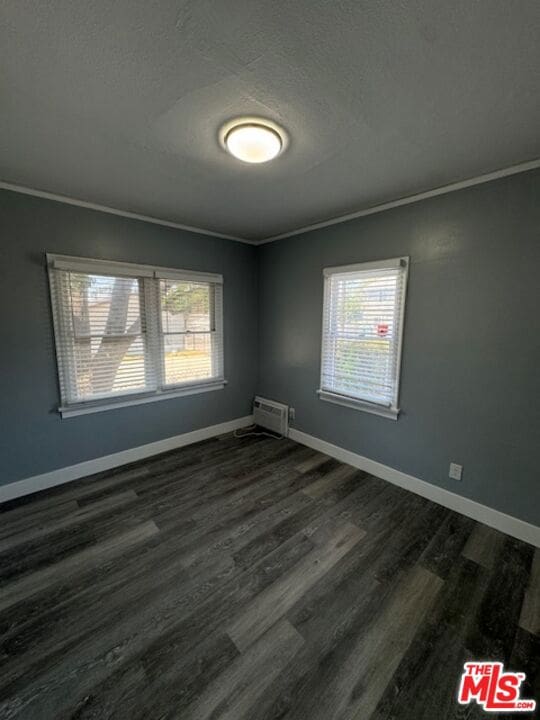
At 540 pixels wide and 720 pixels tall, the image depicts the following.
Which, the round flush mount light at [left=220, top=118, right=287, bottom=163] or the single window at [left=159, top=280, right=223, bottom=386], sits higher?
the round flush mount light at [left=220, top=118, right=287, bottom=163]

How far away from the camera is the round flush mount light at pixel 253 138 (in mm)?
1520

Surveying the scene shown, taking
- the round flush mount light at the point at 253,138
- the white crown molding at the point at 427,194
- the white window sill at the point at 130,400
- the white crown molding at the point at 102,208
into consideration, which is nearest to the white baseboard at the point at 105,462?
the white window sill at the point at 130,400

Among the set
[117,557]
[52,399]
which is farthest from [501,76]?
[52,399]

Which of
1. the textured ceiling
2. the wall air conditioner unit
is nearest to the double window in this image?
the wall air conditioner unit

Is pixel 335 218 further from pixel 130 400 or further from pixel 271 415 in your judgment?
pixel 130 400

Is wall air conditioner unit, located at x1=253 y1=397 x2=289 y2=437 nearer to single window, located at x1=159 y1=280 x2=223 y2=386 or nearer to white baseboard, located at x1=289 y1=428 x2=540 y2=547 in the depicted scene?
white baseboard, located at x1=289 y1=428 x2=540 y2=547

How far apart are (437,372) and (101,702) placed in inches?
107

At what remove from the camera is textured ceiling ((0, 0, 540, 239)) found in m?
0.99

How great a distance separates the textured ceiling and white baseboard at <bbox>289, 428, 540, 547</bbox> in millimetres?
2420

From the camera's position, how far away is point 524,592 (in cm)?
163

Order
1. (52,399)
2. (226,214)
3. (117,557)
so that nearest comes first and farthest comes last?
(117,557) → (52,399) → (226,214)

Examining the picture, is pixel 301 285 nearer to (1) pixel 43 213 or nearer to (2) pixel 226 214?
(2) pixel 226 214

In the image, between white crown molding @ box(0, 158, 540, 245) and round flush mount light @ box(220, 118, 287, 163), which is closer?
round flush mount light @ box(220, 118, 287, 163)

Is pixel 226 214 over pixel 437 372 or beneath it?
over
